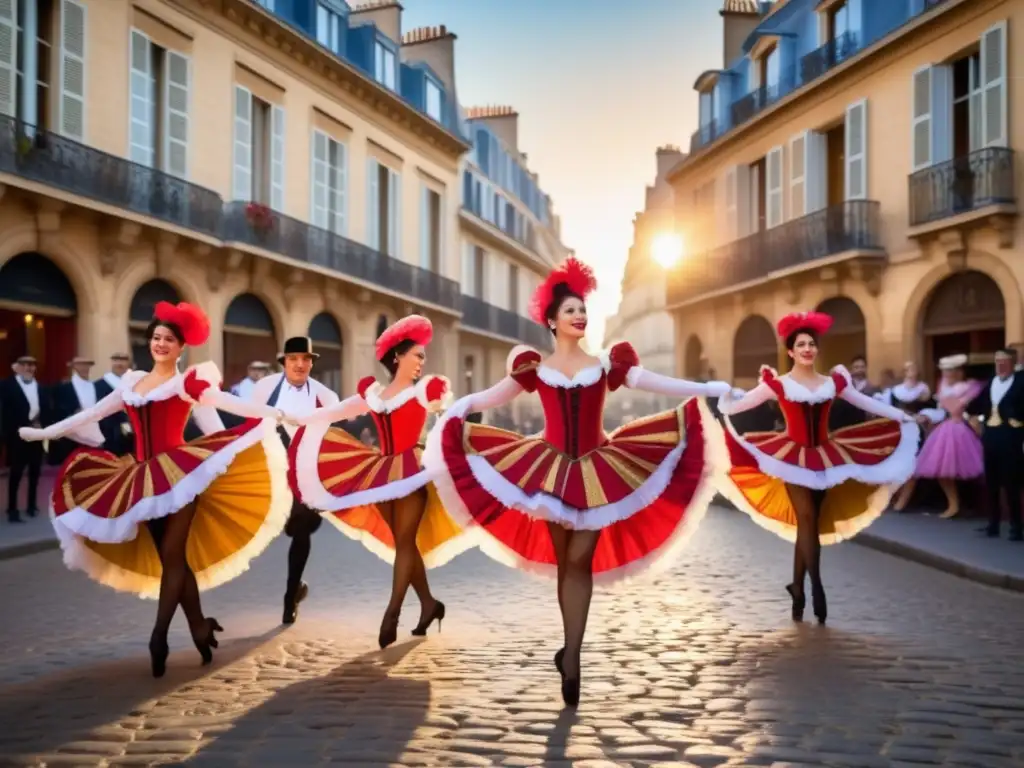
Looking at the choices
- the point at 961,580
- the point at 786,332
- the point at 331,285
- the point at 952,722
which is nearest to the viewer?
the point at 952,722

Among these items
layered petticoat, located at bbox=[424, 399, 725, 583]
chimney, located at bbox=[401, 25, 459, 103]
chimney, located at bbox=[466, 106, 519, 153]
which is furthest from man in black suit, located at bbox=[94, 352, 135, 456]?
chimney, located at bbox=[466, 106, 519, 153]

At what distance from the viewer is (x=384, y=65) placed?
28.2m

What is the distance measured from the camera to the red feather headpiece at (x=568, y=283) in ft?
18.3

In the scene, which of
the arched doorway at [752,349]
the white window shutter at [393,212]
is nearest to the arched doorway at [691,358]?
the arched doorway at [752,349]

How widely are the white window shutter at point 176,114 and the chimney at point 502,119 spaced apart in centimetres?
2784

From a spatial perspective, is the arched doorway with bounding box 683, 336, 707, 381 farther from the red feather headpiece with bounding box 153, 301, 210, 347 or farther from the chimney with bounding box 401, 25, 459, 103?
the red feather headpiece with bounding box 153, 301, 210, 347

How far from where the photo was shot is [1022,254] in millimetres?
17891

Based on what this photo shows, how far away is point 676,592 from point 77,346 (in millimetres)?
12917

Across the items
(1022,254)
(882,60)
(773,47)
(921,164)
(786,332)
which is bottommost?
(786,332)

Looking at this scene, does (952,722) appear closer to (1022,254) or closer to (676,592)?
(676,592)

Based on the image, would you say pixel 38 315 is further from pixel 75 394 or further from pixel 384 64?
pixel 384 64

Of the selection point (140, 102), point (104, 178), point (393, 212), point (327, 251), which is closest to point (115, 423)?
point (104, 178)

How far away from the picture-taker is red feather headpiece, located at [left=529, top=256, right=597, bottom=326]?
557cm

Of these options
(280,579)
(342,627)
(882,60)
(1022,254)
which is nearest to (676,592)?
(342,627)
